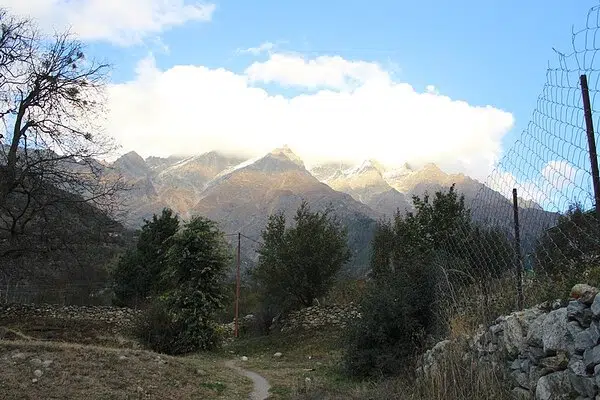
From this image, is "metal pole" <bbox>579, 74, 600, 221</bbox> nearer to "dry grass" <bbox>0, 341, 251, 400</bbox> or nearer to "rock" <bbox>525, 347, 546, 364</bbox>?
"rock" <bbox>525, 347, 546, 364</bbox>

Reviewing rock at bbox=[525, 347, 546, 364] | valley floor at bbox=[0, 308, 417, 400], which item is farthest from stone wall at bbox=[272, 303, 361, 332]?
rock at bbox=[525, 347, 546, 364]

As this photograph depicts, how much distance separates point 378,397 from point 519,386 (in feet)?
7.94

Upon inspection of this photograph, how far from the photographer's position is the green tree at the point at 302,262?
82.0ft

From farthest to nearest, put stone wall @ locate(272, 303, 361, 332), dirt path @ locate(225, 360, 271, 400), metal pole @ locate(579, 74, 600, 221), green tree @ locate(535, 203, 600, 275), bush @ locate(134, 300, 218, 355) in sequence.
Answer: stone wall @ locate(272, 303, 361, 332), bush @ locate(134, 300, 218, 355), dirt path @ locate(225, 360, 271, 400), green tree @ locate(535, 203, 600, 275), metal pole @ locate(579, 74, 600, 221)

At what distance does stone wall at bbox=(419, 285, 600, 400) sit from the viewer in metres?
3.80

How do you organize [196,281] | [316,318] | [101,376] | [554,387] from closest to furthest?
[554,387]
[101,376]
[196,281]
[316,318]

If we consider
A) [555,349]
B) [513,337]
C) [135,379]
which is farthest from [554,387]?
[135,379]

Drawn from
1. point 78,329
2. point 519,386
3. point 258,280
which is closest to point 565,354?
point 519,386

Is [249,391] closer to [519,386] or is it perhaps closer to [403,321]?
[403,321]

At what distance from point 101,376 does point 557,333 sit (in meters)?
7.61

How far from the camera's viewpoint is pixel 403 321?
10273mm

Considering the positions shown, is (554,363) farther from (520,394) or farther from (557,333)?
(520,394)

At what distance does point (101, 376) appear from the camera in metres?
8.86

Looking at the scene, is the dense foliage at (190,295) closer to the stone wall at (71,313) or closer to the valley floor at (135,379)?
the stone wall at (71,313)
